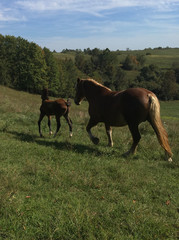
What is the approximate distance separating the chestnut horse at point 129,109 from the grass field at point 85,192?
2.71ft

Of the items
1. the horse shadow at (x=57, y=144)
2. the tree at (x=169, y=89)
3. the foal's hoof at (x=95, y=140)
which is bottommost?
the tree at (x=169, y=89)

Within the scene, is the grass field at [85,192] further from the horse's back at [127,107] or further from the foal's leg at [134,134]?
the horse's back at [127,107]

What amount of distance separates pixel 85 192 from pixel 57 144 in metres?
3.44

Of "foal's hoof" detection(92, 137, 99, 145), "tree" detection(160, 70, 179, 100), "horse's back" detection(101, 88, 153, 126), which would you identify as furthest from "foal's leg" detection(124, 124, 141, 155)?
"tree" detection(160, 70, 179, 100)

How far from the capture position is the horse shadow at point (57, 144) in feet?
22.9

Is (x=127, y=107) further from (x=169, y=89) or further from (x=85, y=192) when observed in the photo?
(x=169, y=89)

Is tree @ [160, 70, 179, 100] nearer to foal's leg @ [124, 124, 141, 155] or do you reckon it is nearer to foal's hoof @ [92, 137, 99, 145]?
foal's hoof @ [92, 137, 99, 145]

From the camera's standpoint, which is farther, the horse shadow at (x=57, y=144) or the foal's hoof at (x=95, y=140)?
the foal's hoof at (x=95, y=140)

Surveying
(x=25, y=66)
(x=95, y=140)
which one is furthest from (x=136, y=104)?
(x=25, y=66)

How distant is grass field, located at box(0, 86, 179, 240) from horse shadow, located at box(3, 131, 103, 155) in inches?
1.4

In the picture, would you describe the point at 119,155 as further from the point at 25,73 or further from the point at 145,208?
the point at 25,73

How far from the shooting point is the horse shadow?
6.97m

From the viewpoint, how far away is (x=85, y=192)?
4.33 metres

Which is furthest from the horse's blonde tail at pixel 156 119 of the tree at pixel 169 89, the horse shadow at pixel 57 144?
the tree at pixel 169 89
